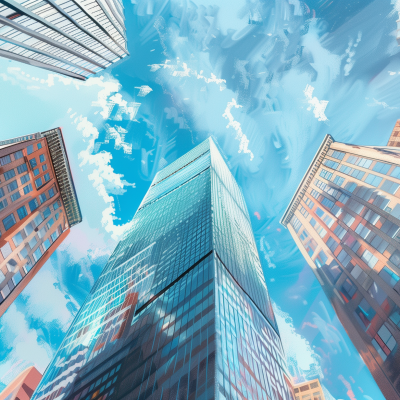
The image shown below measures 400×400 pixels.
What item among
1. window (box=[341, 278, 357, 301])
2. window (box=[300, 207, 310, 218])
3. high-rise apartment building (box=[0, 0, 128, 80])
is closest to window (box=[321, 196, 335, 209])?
window (box=[300, 207, 310, 218])

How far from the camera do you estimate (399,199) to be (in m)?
40.0

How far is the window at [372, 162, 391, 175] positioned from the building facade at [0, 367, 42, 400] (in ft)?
362

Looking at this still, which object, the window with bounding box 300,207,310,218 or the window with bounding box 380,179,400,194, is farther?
the window with bounding box 300,207,310,218

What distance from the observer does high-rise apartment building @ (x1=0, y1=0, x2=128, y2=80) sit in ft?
119

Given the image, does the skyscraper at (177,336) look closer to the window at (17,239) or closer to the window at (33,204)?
the window at (17,239)

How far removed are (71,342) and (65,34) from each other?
69.5 metres

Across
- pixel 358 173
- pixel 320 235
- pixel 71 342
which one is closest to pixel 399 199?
pixel 358 173

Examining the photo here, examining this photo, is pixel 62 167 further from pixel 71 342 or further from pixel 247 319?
pixel 247 319

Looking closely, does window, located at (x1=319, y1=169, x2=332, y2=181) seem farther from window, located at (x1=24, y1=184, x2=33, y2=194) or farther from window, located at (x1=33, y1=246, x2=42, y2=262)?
window, located at (x1=33, y1=246, x2=42, y2=262)

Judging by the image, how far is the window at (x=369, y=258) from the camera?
135ft

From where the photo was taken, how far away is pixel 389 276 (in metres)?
36.7

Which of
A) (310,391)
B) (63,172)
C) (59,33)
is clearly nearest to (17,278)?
(63,172)

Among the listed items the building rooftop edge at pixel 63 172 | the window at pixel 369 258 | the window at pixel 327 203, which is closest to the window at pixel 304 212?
the window at pixel 327 203

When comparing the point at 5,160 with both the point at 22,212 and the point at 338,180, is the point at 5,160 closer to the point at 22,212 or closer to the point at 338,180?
the point at 22,212
